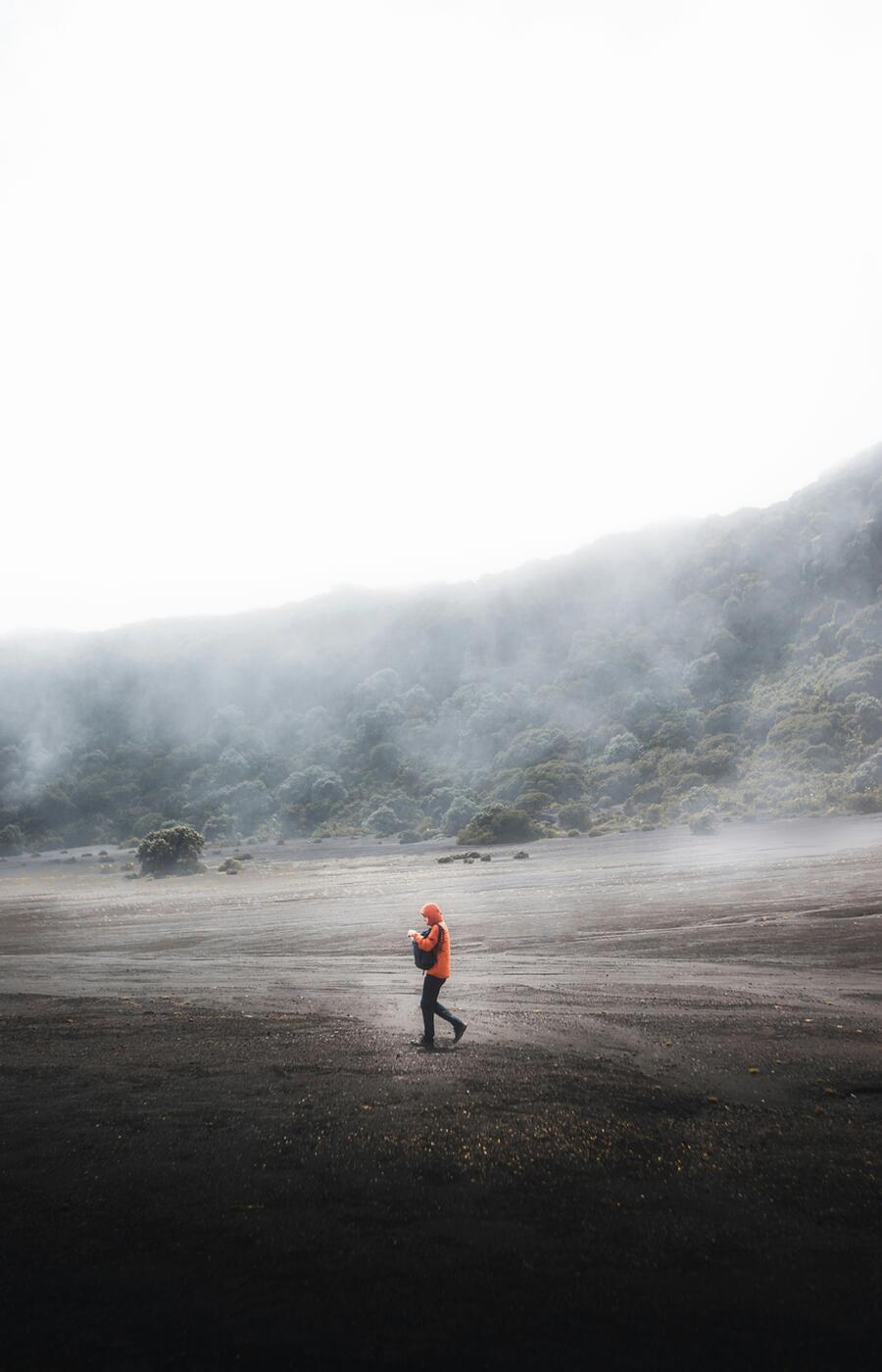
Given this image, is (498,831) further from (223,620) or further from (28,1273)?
(223,620)

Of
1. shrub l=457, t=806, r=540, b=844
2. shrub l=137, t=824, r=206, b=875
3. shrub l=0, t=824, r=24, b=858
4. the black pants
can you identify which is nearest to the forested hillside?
shrub l=0, t=824, r=24, b=858

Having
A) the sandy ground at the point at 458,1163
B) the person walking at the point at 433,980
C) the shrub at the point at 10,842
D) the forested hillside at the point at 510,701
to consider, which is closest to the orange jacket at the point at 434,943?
the person walking at the point at 433,980

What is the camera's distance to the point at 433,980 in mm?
10156

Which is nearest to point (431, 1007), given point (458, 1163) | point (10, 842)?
point (458, 1163)

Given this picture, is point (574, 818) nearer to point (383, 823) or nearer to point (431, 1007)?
point (383, 823)

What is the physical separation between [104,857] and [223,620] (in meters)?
107

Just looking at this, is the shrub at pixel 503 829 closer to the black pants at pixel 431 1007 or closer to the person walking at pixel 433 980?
the person walking at pixel 433 980

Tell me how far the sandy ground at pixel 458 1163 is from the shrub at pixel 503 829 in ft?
177

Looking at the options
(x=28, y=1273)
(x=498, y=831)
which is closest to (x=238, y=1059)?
(x=28, y=1273)

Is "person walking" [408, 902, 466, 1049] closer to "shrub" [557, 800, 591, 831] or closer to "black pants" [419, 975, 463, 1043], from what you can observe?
"black pants" [419, 975, 463, 1043]

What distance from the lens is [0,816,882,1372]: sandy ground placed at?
4.33 m

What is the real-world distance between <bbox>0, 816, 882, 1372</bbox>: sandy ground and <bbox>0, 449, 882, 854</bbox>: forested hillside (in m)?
57.8

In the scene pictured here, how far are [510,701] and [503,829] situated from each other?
51.3m

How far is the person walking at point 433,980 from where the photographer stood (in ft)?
32.6
